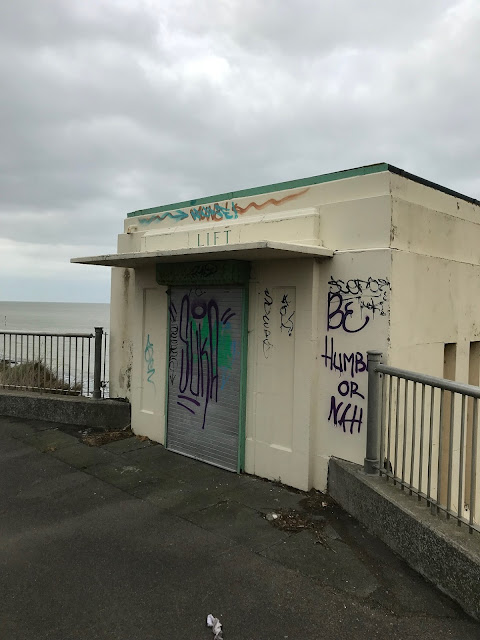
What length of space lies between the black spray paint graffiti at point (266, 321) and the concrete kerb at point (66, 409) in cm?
314

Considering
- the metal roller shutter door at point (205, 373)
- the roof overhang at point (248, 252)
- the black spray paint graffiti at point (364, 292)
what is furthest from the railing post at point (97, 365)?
the black spray paint graffiti at point (364, 292)

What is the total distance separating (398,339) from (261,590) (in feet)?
8.58

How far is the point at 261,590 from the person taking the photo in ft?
11.0

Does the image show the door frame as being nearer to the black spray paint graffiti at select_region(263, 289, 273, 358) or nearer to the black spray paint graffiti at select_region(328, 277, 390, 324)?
the black spray paint graffiti at select_region(263, 289, 273, 358)

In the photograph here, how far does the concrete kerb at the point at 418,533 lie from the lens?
306 cm

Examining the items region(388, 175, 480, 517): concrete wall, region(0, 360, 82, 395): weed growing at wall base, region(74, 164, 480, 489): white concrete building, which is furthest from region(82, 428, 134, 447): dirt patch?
region(388, 175, 480, 517): concrete wall

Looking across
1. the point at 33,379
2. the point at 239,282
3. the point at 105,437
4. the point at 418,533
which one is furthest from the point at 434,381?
the point at 33,379

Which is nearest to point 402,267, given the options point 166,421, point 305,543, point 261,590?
point 305,543

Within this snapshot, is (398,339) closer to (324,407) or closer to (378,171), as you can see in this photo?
(324,407)

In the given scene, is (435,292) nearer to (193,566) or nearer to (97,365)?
(193,566)

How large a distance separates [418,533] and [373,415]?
1148 mm

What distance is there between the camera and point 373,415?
4.42 meters

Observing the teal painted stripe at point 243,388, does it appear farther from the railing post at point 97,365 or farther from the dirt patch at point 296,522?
the railing post at point 97,365

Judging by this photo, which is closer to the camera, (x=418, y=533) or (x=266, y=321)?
(x=418, y=533)
